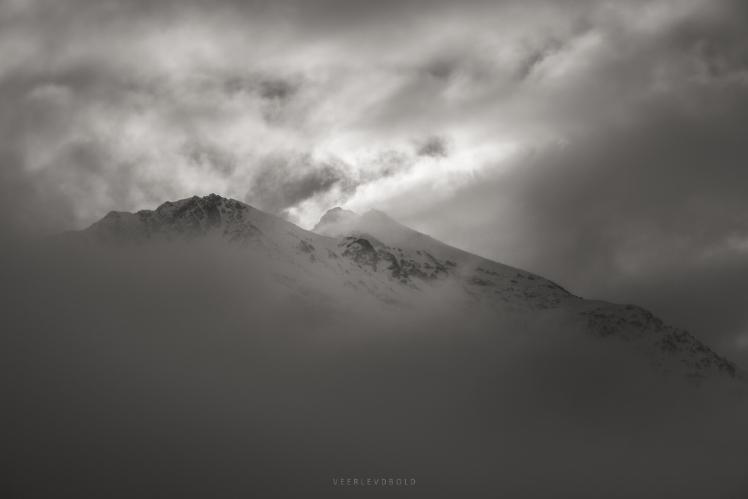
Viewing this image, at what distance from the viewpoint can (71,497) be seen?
196375 millimetres

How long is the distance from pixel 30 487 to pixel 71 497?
1045 cm

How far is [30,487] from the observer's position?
7776 inches
